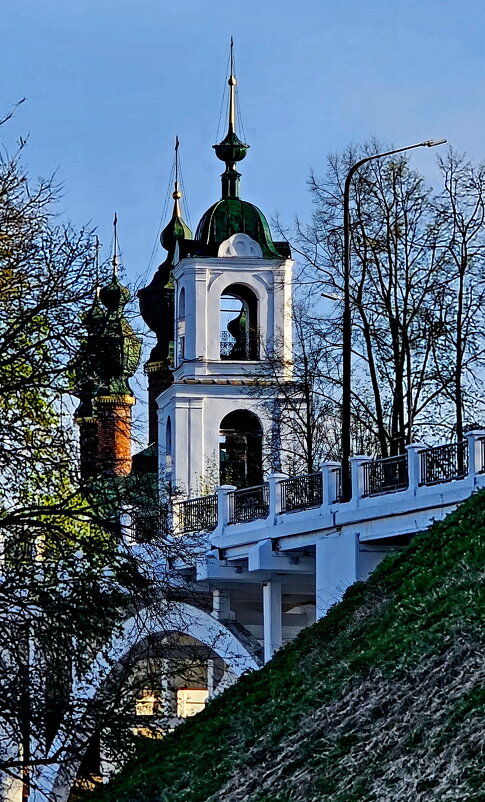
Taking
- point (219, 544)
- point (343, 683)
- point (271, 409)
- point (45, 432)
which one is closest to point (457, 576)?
point (343, 683)

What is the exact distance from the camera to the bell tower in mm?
58062

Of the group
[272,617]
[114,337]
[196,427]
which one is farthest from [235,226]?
[114,337]

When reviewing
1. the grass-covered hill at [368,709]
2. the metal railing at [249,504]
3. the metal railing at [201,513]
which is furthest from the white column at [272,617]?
the grass-covered hill at [368,709]

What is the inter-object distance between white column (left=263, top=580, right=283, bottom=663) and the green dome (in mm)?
21045

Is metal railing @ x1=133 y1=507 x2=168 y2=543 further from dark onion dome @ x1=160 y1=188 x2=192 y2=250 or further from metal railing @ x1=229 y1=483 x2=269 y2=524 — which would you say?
dark onion dome @ x1=160 y1=188 x2=192 y2=250

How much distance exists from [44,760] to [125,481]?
3.00 meters

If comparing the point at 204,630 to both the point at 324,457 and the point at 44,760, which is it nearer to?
the point at 324,457

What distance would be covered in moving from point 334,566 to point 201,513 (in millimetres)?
7729

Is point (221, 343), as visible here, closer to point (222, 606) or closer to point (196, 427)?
point (196, 427)

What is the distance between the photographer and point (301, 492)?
36781 millimetres

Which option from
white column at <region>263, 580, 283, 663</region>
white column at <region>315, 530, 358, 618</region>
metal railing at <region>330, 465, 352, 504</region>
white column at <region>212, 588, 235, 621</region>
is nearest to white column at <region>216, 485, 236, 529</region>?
white column at <region>263, 580, 283, 663</region>

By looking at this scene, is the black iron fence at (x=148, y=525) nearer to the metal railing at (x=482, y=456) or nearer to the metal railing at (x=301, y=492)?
the metal railing at (x=482, y=456)

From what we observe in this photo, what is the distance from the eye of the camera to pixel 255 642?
42844mm

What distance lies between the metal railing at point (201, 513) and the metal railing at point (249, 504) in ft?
3.27
